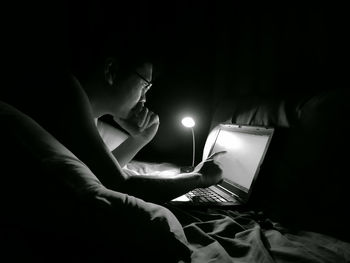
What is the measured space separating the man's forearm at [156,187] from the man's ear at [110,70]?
1.95 ft

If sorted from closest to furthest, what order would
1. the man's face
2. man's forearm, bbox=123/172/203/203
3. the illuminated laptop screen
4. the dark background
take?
man's forearm, bbox=123/172/203/203 → the illuminated laptop screen → the man's face → the dark background

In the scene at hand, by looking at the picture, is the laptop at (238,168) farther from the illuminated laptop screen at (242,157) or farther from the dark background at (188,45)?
the dark background at (188,45)

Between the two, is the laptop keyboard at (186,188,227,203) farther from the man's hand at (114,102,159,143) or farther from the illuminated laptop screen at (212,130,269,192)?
the man's hand at (114,102,159,143)

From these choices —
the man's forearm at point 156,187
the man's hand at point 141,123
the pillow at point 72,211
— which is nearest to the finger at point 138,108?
the man's hand at point 141,123

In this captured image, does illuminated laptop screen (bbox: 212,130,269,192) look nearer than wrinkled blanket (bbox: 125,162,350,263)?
No

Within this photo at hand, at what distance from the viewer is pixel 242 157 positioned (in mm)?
1471

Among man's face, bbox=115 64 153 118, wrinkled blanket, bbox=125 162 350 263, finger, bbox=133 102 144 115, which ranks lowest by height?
wrinkled blanket, bbox=125 162 350 263

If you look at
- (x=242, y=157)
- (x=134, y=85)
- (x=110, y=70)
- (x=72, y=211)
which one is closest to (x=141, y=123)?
(x=134, y=85)

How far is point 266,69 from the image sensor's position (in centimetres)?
207

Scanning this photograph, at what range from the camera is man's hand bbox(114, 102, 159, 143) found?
1922 millimetres

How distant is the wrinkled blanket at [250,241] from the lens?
2.43 ft

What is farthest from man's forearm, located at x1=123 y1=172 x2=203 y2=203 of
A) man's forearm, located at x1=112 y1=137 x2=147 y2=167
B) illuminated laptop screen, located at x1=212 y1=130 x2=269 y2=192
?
man's forearm, located at x1=112 y1=137 x2=147 y2=167

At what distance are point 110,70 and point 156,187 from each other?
26.8 inches

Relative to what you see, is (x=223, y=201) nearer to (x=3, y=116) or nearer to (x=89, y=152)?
(x=89, y=152)
